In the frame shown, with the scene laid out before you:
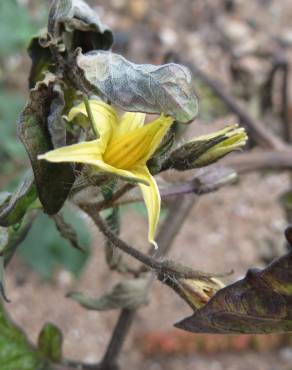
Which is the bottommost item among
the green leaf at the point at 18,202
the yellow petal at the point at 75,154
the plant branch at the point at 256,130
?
the plant branch at the point at 256,130

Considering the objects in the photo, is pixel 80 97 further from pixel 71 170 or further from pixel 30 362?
pixel 30 362

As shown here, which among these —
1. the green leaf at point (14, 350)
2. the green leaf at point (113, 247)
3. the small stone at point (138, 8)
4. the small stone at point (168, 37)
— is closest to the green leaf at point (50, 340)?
the green leaf at point (14, 350)

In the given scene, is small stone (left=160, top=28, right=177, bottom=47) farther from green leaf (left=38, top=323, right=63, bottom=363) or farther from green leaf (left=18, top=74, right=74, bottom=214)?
green leaf (left=18, top=74, right=74, bottom=214)

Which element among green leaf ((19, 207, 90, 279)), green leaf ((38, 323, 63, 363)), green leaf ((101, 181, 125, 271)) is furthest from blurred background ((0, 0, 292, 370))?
green leaf ((101, 181, 125, 271))

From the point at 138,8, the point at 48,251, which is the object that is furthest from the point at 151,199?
the point at 138,8

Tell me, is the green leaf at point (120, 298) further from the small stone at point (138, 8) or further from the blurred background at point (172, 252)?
the small stone at point (138, 8)

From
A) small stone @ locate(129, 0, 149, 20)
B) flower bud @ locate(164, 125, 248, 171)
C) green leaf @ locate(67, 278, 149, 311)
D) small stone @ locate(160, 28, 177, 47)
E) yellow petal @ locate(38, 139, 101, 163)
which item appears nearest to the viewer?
yellow petal @ locate(38, 139, 101, 163)

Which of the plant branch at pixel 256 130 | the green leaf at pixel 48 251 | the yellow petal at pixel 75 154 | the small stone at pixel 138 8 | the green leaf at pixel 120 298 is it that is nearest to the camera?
the yellow petal at pixel 75 154
